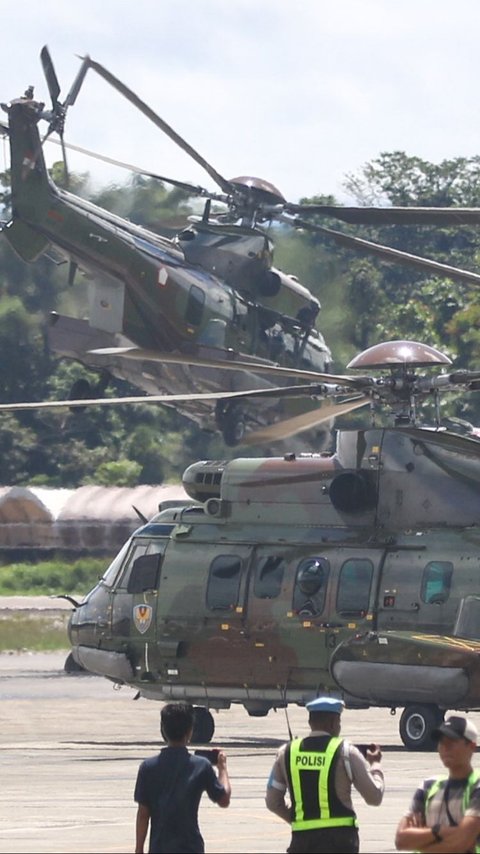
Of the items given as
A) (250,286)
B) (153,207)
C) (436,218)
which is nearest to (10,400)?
(153,207)

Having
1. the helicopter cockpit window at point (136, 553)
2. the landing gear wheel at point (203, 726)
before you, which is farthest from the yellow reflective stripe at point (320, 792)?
the helicopter cockpit window at point (136, 553)

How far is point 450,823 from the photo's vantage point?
795 centimetres

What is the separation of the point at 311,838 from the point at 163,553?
12798 mm

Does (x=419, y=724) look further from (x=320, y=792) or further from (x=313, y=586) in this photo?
(x=320, y=792)

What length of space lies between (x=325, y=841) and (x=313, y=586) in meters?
11.4

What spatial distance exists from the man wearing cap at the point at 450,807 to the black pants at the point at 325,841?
86cm

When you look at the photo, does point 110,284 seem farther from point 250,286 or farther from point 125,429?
point 125,429

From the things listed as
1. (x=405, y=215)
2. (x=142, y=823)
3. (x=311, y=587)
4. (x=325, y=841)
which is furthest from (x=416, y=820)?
(x=405, y=215)

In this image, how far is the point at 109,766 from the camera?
17.8 metres

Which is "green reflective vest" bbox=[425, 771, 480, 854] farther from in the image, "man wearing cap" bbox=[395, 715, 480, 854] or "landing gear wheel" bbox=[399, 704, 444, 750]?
"landing gear wheel" bbox=[399, 704, 444, 750]

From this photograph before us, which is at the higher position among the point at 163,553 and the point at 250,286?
the point at 250,286

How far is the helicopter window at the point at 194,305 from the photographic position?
107 ft

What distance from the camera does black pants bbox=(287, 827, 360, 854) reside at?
8.88 meters

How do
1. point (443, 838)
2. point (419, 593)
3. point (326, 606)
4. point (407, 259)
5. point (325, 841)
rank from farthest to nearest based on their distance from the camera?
point (407, 259) < point (326, 606) < point (419, 593) < point (325, 841) < point (443, 838)
